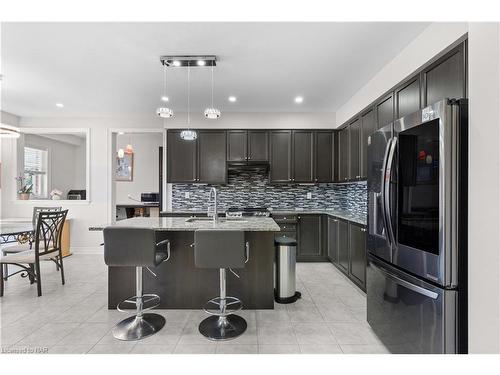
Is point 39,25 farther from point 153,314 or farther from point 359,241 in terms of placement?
point 359,241

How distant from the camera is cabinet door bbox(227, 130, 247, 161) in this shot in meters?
4.68

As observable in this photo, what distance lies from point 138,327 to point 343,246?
9.34 feet

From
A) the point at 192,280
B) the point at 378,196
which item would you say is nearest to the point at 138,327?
the point at 192,280

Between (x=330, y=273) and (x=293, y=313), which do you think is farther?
(x=330, y=273)

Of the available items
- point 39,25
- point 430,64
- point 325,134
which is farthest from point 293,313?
point 39,25

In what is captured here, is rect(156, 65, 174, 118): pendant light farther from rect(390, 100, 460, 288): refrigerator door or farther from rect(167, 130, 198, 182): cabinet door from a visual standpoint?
rect(390, 100, 460, 288): refrigerator door

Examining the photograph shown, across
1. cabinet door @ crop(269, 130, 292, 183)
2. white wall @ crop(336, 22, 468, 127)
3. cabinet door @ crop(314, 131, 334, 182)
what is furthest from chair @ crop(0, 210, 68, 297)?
white wall @ crop(336, 22, 468, 127)

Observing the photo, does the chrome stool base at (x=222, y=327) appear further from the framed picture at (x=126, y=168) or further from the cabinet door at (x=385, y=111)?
the framed picture at (x=126, y=168)

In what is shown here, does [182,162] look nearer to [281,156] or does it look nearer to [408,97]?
[281,156]

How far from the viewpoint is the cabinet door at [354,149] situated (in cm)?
367

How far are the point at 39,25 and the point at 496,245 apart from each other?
371cm

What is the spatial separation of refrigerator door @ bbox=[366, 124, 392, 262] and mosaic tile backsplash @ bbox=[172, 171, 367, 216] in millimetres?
2727
